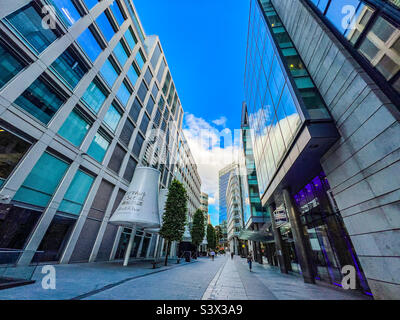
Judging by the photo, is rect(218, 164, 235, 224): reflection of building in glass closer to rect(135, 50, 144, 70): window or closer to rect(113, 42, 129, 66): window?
rect(135, 50, 144, 70): window

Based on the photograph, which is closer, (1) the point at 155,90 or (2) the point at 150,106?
(2) the point at 150,106

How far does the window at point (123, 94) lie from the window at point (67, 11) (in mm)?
5902

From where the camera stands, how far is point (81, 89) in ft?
39.8

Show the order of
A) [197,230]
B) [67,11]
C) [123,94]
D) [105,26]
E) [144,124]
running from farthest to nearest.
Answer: [197,230] < [144,124] < [123,94] < [105,26] < [67,11]

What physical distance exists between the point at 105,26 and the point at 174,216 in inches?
786

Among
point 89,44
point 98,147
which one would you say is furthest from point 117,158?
point 89,44

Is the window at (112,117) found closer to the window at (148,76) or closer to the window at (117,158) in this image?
the window at (117,158)

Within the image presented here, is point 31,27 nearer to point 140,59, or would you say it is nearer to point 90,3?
point 90,3

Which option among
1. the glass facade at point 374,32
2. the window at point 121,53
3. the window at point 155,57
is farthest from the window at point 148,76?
the glass facade at point 374,32

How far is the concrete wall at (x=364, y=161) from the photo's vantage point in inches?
213

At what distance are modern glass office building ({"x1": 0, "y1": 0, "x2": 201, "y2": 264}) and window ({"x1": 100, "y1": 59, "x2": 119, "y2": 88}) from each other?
97mm

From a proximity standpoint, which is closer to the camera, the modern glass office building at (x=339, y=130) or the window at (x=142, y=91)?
the modern glass office building at (x=339, y=130)

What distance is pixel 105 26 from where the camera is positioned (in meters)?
14.9
